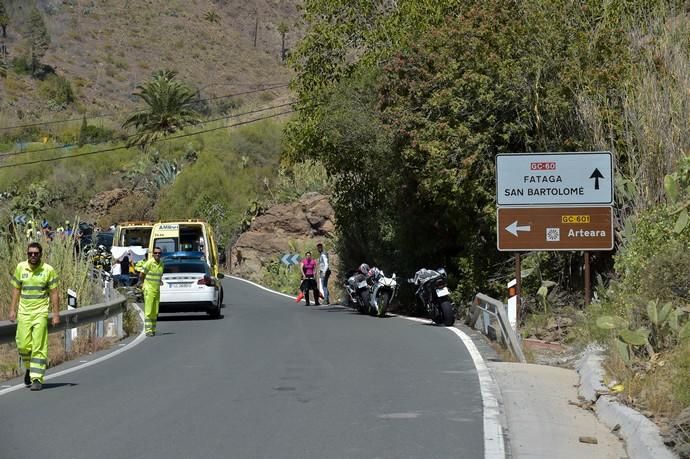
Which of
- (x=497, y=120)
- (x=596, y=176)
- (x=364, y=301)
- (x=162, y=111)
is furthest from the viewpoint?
(x=162, y=111)

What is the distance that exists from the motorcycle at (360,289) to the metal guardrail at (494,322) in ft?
15.5

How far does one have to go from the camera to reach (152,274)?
2230cm

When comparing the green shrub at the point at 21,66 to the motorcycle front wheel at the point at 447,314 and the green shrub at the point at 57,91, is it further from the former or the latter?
the motorcycle front wheel at the point at 447,314

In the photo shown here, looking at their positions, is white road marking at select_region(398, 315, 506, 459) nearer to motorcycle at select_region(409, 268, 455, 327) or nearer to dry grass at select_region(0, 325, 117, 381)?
dry grass at select_region(0, 325, 117, 381)

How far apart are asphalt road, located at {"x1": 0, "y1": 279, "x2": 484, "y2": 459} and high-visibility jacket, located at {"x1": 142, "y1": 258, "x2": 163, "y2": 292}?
2718mm

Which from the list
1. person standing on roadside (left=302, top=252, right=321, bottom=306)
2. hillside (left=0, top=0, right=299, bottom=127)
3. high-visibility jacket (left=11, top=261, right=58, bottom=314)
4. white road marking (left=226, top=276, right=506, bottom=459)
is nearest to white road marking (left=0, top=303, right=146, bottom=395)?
high-visibility jacket (left=11, top=261, right=58, bottom=314)

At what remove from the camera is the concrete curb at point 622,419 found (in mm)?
8289

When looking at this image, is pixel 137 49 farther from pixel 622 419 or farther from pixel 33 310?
pixel 622 419

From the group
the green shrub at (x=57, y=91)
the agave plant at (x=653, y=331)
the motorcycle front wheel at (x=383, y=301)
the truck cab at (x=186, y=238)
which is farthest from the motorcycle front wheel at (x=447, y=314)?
the green shrub at (x=57, y=91)

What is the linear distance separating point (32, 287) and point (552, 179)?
10313 mm

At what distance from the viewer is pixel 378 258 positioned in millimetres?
34500

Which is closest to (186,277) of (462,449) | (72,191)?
(462,449)

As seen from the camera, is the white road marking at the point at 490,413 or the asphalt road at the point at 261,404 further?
the asphalt road at the point at 261,404

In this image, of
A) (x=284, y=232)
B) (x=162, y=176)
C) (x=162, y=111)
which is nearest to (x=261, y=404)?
(x=284, y=232)
